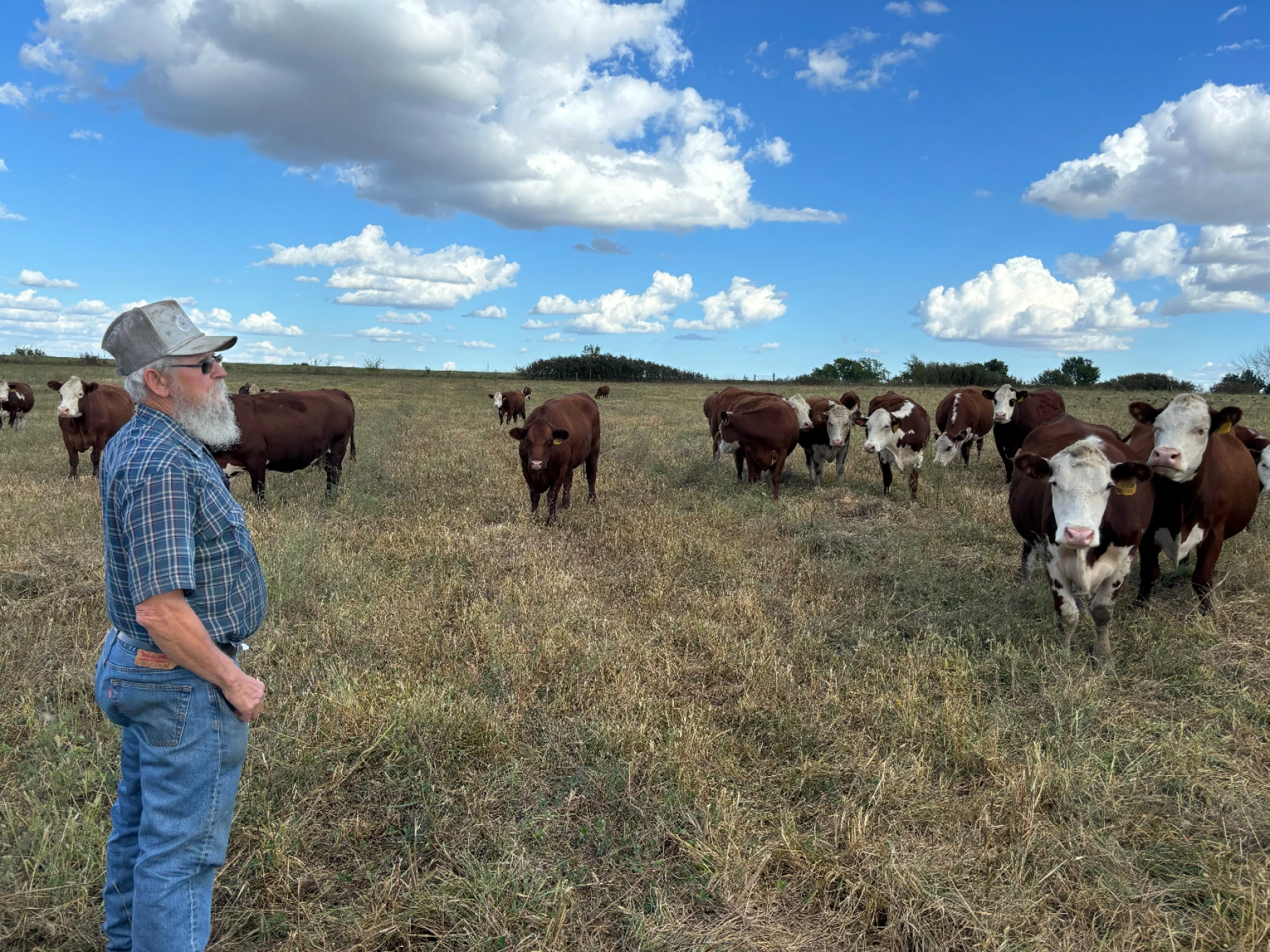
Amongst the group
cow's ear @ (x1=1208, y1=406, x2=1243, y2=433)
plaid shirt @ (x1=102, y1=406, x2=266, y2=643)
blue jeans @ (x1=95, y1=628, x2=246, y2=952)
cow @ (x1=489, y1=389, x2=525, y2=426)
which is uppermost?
cow @ (x1=489, y1=389, x2=525, y2=426)

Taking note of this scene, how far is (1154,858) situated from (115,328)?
4.60 metres

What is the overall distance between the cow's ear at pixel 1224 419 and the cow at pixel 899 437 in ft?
16.1

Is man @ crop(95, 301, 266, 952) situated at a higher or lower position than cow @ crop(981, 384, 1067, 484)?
lower

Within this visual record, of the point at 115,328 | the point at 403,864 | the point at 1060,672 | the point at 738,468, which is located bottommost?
the point at 403,864

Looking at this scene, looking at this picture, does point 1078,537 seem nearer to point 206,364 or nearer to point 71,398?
point 206,364

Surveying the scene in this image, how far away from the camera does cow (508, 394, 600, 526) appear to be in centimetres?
953

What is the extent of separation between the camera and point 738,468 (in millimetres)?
13289

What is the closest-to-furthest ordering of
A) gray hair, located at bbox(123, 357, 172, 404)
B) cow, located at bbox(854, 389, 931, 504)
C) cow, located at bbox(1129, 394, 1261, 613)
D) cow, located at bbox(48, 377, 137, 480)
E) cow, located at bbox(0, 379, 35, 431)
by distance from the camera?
gray hair, located at bbox(123, 357, 172, 404), cow, located at bbox(1129, 394, 1261, 613), cow, located at bbox(854, 389, 931, 504), cow, located at bbox(48, 377, 137, 480), cow, located at bbox(0, 379, 35, 431)

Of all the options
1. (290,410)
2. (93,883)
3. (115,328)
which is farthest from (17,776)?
(290,410)

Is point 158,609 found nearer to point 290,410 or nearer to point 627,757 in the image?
point 627,757

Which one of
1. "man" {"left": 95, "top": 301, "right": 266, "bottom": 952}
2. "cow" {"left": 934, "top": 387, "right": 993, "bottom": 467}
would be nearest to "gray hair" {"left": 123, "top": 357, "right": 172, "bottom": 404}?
"man" {"left": 95, "top": 301, "right": 266, "bottom": 952}

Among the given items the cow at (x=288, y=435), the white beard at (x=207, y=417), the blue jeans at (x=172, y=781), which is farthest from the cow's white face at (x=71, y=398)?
the blue jeans at (x=172, y=781)

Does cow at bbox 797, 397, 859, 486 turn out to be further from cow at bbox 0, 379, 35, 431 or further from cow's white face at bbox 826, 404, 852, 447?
cow at bbox 0, 379, 35, 431

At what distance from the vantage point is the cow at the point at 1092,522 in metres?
5.17
